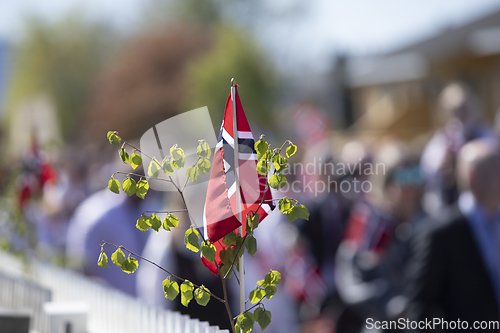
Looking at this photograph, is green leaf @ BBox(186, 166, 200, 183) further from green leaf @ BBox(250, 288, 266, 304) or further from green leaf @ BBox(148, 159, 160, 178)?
green leaf @ BBox(250, 288, 266, 304)

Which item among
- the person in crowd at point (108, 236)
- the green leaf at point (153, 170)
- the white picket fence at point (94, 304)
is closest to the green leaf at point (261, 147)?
the green leaf at point (153, 170)

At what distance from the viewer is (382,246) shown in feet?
13.7

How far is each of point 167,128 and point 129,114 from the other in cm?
3100

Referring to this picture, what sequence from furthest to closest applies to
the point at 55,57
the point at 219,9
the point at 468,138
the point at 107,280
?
the point at 55,57
the point at 219,9
the point at 468,138
the point at 107,280

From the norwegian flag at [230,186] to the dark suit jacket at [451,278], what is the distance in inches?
67.4

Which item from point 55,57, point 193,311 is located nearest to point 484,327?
point 193,311

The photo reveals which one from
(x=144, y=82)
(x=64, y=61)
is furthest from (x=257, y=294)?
(x=64, y=61)

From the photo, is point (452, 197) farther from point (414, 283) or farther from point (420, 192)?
point (414, 283)

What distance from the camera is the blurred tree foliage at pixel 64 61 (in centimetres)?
3869

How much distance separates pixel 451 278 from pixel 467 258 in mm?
133

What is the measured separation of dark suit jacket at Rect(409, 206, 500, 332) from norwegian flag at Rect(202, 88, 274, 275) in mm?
1712

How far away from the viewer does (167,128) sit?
1.54 meters

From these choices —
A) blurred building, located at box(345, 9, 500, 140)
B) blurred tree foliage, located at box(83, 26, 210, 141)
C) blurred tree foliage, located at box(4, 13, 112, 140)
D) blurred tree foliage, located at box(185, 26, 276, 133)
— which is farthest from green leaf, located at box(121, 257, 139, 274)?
blurred tree foliage, located at box(4, 13, 112, 140)

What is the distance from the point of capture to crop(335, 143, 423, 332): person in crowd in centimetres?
380
